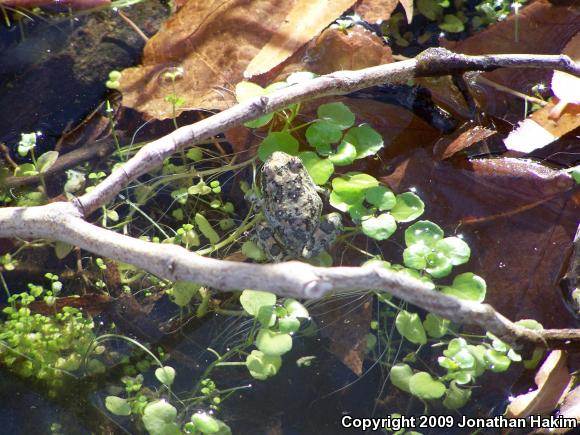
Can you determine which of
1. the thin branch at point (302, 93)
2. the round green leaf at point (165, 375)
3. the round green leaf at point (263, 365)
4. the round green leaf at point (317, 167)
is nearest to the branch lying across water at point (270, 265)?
the thin branch at point (302, 93)

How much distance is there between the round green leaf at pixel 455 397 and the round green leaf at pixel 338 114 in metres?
1.70

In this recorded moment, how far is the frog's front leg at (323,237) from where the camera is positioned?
3.78 m

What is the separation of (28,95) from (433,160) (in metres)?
3.07

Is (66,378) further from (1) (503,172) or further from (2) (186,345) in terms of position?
(1) (503,172)

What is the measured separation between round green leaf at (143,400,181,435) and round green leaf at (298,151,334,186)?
1611mm

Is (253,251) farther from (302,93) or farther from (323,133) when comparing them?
(302,93)

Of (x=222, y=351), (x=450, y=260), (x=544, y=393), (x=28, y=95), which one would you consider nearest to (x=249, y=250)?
(x=222, y=351)

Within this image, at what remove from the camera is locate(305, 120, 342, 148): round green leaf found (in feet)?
12.1

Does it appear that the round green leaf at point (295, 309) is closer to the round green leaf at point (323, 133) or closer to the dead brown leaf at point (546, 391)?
the round green leaf at point (323, 133)

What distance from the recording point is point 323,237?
150 inches

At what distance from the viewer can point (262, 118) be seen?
11.8ft

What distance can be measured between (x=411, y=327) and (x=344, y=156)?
1.11m

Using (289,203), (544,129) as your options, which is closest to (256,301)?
(289,203)

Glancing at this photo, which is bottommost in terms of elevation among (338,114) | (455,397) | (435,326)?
(455,397)
